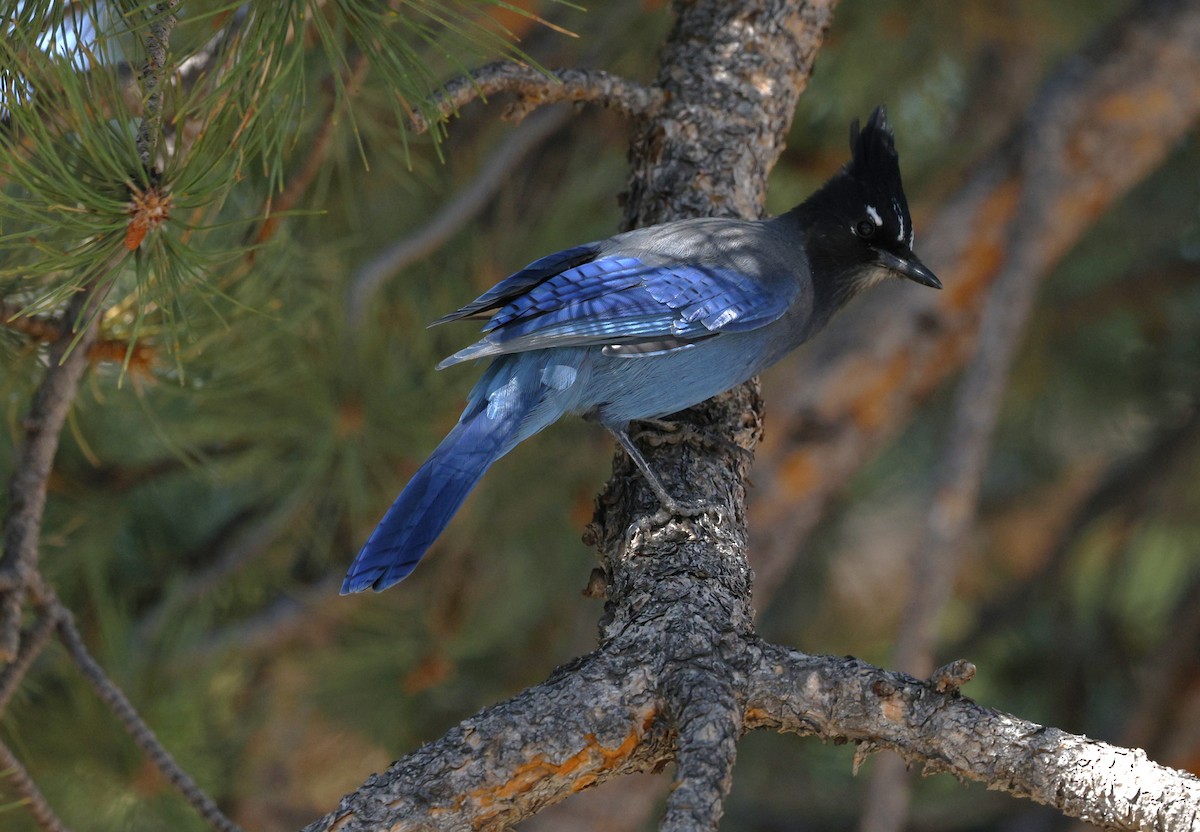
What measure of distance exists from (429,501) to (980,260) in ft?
6.93

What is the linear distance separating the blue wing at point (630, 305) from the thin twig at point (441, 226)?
61 cm

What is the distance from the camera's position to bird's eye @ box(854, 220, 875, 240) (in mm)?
2924

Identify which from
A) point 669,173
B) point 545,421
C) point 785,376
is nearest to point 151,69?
point 545,421

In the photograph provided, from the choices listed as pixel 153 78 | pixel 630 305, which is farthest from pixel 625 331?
pixel 153 78

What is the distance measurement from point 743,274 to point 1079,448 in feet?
11.6

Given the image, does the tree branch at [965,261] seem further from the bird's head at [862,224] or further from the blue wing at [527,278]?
the blue wing at [527,278]

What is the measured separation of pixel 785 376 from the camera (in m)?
3.89

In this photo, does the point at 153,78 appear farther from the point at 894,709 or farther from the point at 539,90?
the point at 894,709

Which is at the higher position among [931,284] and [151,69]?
[151,69]

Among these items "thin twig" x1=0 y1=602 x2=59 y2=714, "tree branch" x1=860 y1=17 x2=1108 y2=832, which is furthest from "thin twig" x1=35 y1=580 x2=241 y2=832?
"tree branch" x1=860 y1=17 x2=1108 y2=832

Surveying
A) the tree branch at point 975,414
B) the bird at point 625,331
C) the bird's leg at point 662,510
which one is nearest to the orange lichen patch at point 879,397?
the tree branch at point 975,414

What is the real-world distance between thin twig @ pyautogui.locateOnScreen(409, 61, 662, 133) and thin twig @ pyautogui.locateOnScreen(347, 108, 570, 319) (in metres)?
0.70

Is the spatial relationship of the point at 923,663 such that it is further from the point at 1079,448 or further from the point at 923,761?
the point at 1079,448

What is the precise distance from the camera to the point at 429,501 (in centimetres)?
224
